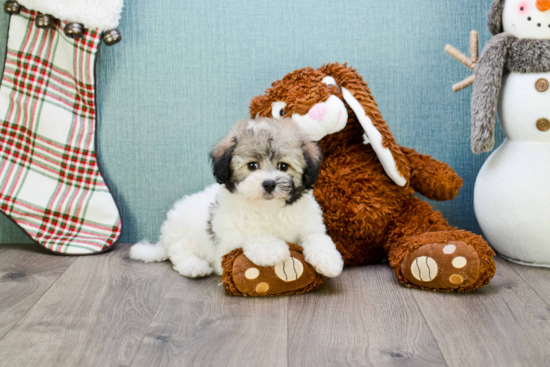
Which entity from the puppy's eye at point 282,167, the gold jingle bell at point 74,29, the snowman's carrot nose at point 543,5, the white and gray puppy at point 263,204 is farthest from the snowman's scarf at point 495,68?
the gold jingle bell at point 74,29

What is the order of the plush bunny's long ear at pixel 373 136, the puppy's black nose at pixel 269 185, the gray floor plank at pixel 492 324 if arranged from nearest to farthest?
the gray floor plank at pixel 492 324 < the puppy's black nose at pixel 269 185 < the plush bunny's long ear at pixel 373 136

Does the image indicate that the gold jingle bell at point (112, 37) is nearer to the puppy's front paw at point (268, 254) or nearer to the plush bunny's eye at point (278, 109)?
the plush bunny's eye at point (278, 109)

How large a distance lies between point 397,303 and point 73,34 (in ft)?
4.93

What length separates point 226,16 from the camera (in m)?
2.03

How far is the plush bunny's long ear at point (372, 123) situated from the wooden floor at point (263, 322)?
36 centimetres

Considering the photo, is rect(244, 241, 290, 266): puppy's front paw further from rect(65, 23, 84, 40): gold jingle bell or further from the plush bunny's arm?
rect(65, 23, 84, 40): gold jingle bell

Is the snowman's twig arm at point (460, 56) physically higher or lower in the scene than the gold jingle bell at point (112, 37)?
lower

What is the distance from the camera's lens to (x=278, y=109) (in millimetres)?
1729

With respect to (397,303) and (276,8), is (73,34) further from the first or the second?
(397,303)

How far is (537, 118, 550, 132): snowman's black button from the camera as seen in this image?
1.71 meters

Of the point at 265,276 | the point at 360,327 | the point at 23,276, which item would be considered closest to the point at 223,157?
the point at 265,276

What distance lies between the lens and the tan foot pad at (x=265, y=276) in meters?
1.52

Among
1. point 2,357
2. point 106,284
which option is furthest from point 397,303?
point 2,357

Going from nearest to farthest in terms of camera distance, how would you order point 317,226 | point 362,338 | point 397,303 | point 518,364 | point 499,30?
point 518,364 → point 362,338 → point 397,303 → point 317,226 → point 499,30
